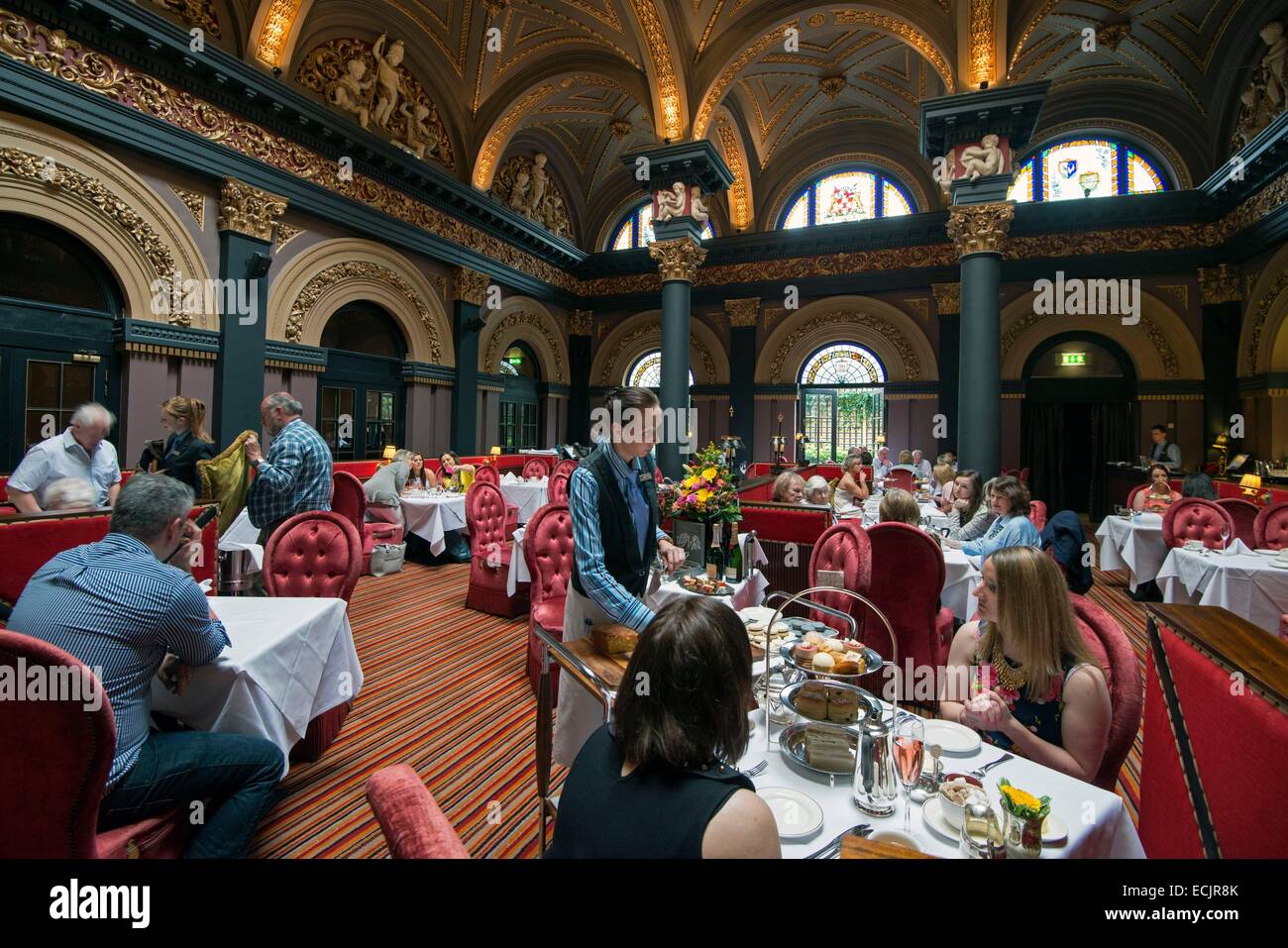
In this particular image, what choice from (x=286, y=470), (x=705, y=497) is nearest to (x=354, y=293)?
(x=286, y=470)

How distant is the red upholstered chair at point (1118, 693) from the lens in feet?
5.49

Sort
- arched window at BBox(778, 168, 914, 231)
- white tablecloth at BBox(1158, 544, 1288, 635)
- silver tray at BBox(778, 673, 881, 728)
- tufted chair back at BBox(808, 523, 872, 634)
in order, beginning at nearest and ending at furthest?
silver tray at BBox(778, 673, 881, 728) < tufted chair back at BBox(808, 523, 872, 634) < white tablecloth at BBox(1158, 544, 1288, 635) < arched window at BBox(778, 168, 914, 231)

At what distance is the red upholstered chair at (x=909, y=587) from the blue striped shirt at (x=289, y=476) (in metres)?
3.58

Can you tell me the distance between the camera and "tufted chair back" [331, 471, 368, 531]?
16.8 ft

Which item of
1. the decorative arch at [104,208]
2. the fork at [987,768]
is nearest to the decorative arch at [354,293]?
the decorative arch at [104,208]

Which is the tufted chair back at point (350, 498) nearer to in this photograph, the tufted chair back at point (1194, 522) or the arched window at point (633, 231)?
the tufted chair back at point (1194, 522)

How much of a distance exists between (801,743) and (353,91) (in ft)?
36.6

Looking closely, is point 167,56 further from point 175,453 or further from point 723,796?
point 723,796

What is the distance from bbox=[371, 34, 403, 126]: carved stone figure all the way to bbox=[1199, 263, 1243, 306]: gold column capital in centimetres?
1451

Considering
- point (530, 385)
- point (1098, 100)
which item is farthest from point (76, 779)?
point (1098, 100)

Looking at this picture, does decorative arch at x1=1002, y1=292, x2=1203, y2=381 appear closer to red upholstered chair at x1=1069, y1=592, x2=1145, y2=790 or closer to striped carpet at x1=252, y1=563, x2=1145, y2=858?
striped carpet at x1=252, y1=563, x2=1145, y2=858

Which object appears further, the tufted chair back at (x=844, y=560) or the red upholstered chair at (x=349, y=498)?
the red upholstered chair at (x=349, y=498)

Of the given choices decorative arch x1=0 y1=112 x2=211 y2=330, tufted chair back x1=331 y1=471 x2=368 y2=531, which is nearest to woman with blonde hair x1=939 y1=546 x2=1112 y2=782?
tufted chair back x1=331 y1=471 x2=368 y2=531

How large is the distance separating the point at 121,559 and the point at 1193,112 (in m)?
16.2
